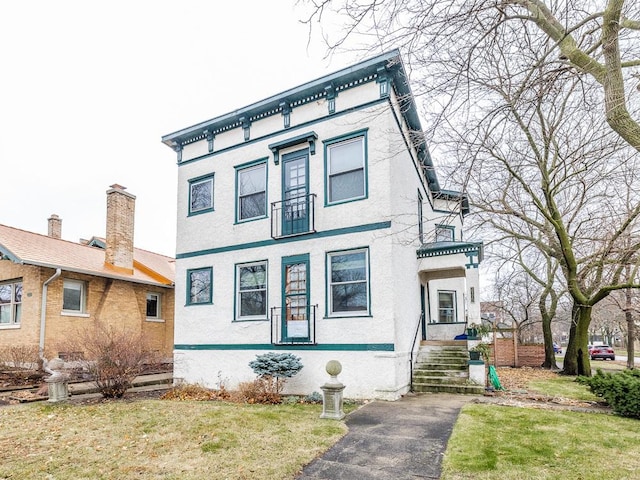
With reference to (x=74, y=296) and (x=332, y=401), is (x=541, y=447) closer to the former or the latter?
(x=332, y=401)

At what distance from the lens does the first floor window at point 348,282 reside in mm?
10492

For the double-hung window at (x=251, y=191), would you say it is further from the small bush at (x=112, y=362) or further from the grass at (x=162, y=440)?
the grass at (x=162, y=440)

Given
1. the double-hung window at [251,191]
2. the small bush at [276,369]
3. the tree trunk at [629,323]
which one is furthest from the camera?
the tree trunk at [629,323]

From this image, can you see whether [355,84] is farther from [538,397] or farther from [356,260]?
[538,397]

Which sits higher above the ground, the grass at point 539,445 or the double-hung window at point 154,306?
the double-hung window at point 154,306

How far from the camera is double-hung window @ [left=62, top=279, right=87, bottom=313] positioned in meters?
15.6

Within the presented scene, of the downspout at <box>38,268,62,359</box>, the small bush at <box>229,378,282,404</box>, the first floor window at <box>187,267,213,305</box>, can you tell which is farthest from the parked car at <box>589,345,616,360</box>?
the downspout at <box>38,268,62,359</box>

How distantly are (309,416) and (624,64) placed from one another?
7.06 m

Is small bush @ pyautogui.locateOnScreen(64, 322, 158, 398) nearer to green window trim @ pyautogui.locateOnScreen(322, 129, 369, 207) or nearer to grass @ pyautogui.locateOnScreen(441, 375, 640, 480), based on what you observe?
green window trim @ pyautogui.locateOnScreen(322, 129, 369, 207)

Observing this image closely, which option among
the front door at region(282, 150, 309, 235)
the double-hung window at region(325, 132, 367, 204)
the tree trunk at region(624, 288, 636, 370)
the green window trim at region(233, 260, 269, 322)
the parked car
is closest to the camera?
the double-hung window at region(325, 132, 367, 204)

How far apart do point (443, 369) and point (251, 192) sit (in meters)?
7.14

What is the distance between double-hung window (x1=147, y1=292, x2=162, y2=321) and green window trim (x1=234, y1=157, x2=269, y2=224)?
342 inches

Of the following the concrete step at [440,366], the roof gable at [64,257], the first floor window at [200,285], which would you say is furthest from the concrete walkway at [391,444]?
the roof gable at [64,257]

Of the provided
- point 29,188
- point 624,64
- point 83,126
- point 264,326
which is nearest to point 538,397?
point 264,326
